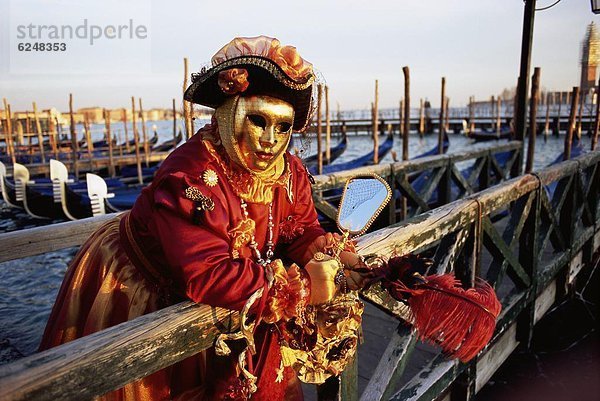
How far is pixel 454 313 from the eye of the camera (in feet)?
3.60

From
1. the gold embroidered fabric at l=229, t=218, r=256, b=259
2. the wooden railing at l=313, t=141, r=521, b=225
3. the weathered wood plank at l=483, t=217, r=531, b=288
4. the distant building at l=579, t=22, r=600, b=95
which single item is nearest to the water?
the gold embroidered fabric at l=229, t=218, r=256, b=259

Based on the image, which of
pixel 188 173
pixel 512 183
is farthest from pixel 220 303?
pixel 512 183

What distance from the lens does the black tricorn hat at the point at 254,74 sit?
4.12 ft

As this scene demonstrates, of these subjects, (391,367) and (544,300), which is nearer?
(391,367)

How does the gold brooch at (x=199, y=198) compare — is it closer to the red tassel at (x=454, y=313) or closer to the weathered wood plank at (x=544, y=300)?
the red tassel at (x=454, y=313)

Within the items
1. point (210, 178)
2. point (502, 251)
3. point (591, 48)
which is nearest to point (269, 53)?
point (210, 178)

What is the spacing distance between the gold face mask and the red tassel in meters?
0.57

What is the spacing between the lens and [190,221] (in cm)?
117

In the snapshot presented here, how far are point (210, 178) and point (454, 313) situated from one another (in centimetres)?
75

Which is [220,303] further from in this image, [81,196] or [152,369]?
[81,196]

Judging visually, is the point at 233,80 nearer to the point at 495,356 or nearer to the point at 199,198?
the point at 199,198

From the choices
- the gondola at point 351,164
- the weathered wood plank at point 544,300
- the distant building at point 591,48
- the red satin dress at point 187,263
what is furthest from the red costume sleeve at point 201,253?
the distant building at point 591,48

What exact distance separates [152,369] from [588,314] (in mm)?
4690

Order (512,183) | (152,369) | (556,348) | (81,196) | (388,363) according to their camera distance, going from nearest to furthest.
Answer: (152,369), (388,363), (512,183), (556,348), (81,196)
